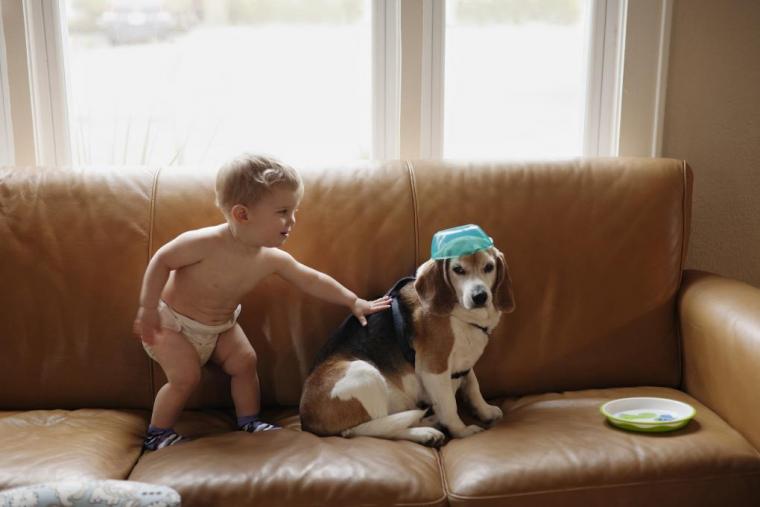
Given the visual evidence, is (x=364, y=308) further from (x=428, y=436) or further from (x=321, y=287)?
(x=428, y=436)

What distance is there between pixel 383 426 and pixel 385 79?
130cm

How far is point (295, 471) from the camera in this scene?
176 centimetres

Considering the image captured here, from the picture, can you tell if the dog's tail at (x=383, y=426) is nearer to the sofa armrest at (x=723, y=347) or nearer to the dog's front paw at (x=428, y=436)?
the dog's front paw at (x=428, y=436)

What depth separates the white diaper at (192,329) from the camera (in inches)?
82.7

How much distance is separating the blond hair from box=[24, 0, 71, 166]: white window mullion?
1.03 m

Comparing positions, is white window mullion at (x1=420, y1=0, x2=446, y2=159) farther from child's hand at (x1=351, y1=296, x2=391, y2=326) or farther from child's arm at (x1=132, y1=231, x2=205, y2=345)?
child's arm at (x1=132, y1=231, x2=205, y2=345)

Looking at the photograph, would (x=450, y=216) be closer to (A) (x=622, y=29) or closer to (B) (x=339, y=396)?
(B) (x=339, y=396)

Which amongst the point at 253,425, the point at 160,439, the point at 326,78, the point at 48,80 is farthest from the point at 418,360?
the point at 48,80

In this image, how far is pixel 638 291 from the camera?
2346 millimetres

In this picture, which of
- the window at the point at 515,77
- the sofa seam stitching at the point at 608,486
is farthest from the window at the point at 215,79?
the sofa seam stitching at the point at 608,486

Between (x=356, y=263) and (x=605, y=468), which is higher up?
(x=356, y=263)

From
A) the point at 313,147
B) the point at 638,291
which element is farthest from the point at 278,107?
the point at 638,291

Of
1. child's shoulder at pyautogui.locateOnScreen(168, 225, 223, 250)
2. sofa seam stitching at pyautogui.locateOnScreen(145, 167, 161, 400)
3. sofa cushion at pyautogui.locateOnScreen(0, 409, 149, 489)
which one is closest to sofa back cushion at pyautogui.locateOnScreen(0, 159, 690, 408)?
sofa seam stitching at pyautogui.locateOnScreen(145, 167, 161, 400)

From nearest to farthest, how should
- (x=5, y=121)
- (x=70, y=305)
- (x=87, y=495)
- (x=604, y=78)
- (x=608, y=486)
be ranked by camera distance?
(x=87, y=495), (x=608, y=486), (x=70, y=305), (x=5, y=121), (x=604, y=78)
